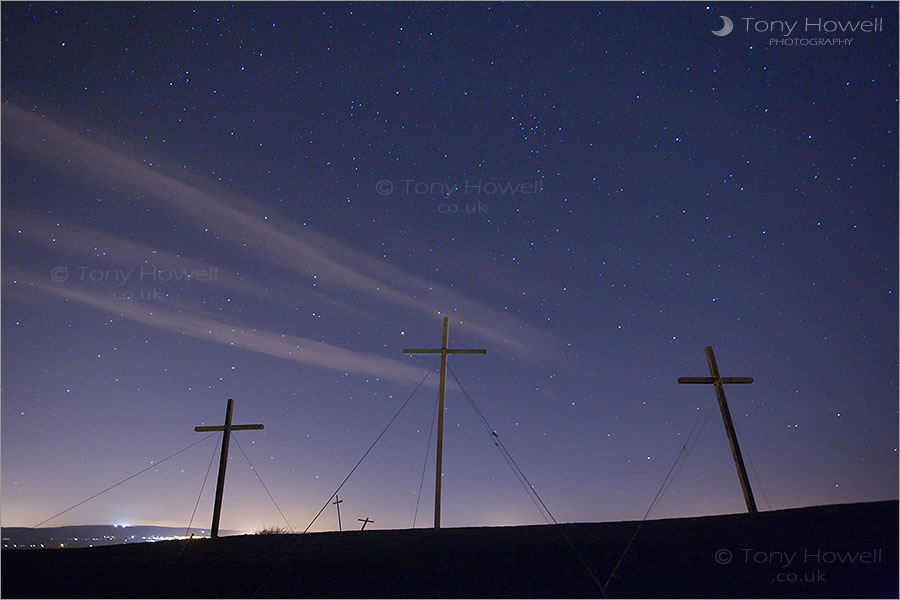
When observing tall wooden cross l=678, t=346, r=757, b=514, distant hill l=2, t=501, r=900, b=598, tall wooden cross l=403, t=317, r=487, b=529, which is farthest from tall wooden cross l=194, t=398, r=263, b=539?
tall wooden cross l=678, t=346, r=757, b=514

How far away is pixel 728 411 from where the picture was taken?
1459 cm

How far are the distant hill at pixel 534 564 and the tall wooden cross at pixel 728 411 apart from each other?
0.68 meters

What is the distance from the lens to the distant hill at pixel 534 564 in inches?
378

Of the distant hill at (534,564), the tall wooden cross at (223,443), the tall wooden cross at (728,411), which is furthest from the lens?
the tall wooden cross at (223,443)

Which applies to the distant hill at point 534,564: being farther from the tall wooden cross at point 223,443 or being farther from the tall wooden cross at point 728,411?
the tall wooden cross at point 223,443

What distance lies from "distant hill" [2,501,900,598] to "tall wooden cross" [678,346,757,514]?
0.68 metres

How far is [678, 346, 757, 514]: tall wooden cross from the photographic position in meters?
13.5

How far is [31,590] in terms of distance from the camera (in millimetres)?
11148

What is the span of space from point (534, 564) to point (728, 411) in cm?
734

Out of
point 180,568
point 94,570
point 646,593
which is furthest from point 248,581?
point 646,593

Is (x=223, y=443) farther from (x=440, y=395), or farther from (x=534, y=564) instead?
(x=534, y=564)

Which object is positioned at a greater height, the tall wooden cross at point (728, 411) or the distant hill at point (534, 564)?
the tall wooden cross at point (728, 411)

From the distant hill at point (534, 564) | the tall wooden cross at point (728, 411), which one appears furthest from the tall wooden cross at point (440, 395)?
the tall wooden cross at point (728, 411)

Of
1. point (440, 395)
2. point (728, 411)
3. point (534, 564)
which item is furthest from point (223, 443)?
point (728, 411)
